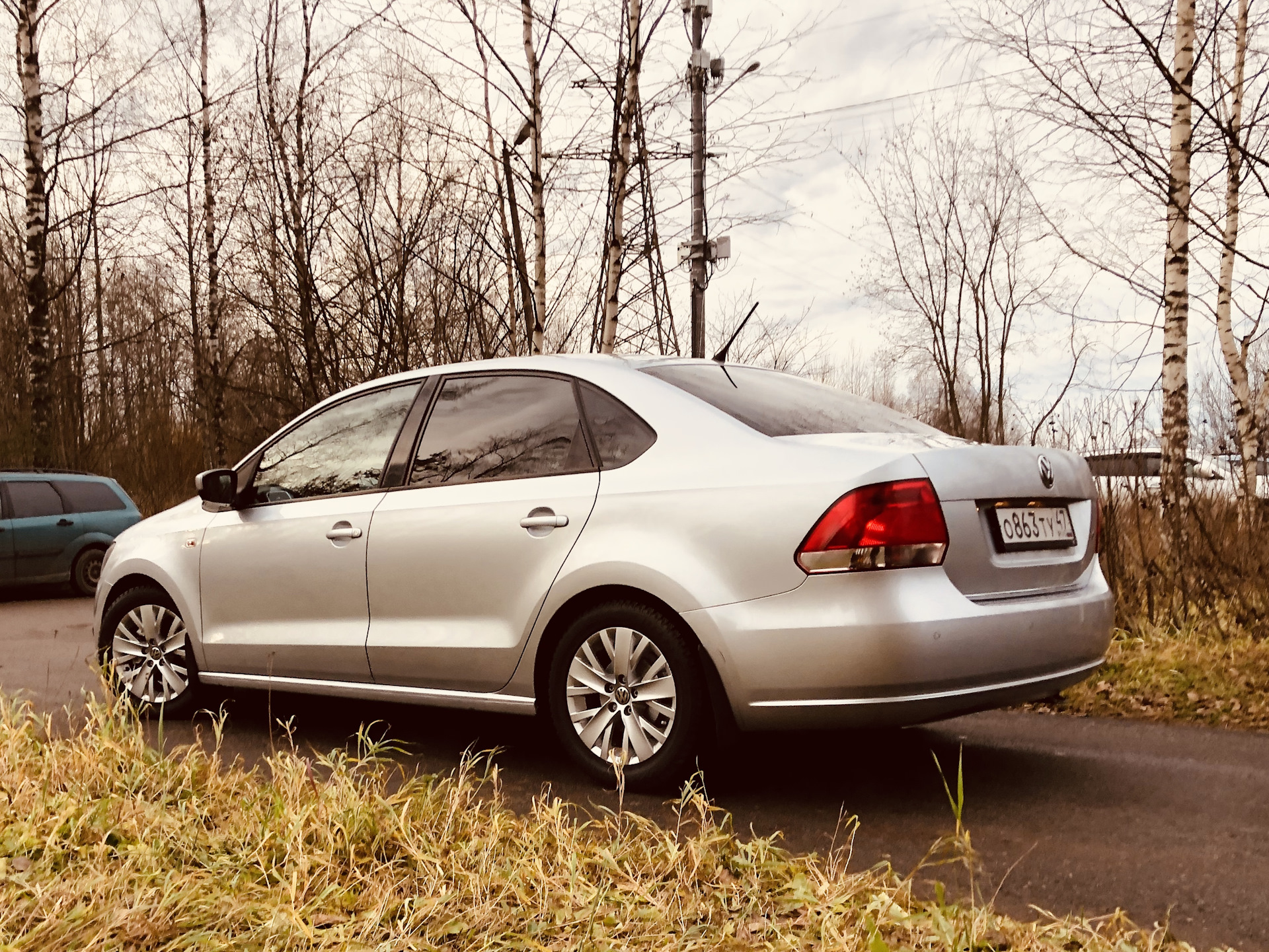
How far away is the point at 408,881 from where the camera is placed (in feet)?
9.62

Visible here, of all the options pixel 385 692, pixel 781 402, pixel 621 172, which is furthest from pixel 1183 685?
pixel 621 172

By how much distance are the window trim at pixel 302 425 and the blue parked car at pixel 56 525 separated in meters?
8.43

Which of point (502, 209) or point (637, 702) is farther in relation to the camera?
point (502, 209)

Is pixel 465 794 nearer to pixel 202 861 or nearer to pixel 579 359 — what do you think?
pixel 202 861

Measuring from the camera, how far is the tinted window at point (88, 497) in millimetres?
13758

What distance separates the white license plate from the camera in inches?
154

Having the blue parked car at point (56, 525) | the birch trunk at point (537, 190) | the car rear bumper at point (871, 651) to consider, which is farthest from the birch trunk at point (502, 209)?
the car rear bumper at point (871, 651)

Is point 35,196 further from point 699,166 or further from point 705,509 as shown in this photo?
point 705,509

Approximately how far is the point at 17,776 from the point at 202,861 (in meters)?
1.15

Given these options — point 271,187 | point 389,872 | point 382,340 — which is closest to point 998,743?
point 389,872

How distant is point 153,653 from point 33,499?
8.87 m

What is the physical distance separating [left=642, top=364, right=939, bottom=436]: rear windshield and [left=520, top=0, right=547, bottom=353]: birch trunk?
7644 mm

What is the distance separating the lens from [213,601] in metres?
5.45

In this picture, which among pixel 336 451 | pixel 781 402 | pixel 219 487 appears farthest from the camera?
pixel 219 487
